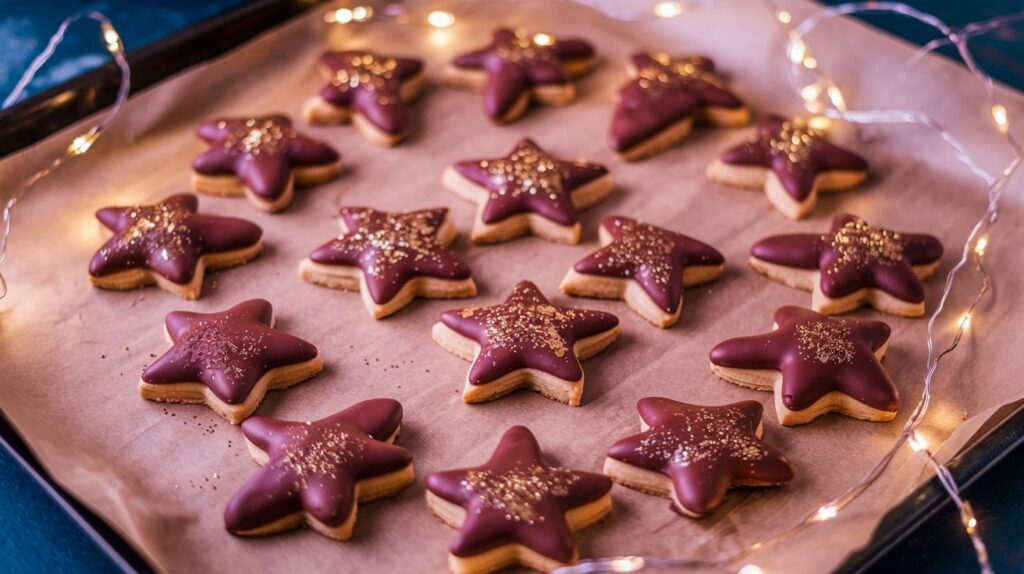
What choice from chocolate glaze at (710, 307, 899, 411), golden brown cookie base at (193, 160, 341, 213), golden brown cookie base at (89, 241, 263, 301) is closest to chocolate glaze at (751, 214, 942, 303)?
chocolate glaze at (710, 307, 899, 411)

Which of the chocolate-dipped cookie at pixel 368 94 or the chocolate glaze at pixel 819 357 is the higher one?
the chocolate-dipped cookie at pixel 368 94

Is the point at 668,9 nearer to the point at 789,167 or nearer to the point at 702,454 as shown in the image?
the point at 789,167

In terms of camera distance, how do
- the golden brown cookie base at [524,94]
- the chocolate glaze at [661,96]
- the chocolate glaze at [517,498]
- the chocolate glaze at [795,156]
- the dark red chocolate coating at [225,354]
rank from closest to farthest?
the chocolate glaze at [517,498] → the dark red chocolate coating at [225,354] → the chocolate glaze at [795,156] → the chocolate glaze at [661,96] → the golden brown cookie base at [524,94]

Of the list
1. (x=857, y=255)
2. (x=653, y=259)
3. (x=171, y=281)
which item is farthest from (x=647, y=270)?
(x=171, y=281)

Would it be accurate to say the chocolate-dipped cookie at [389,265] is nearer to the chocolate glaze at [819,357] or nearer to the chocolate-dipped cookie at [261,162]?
the chocolate-dipped cookie at [261,162]

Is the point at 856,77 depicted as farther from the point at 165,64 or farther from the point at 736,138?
the point at 165,64

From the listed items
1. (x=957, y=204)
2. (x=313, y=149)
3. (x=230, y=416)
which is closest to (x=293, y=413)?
(x=230, y=416)

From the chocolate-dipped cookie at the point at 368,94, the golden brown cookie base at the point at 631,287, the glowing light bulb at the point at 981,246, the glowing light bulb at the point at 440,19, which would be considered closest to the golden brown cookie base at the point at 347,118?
the chocolate-dipped cookie at the point at 368,94
